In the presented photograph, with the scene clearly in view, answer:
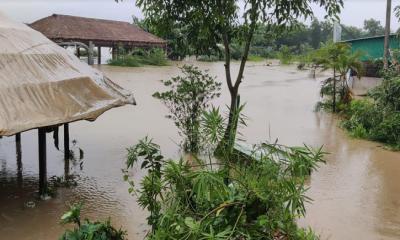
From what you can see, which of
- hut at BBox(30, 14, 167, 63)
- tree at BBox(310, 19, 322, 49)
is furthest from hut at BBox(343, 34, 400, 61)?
tree at BBox(310, 19, 322, 49)

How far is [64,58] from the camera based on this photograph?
7.33m

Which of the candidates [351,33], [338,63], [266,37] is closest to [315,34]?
[351,33]

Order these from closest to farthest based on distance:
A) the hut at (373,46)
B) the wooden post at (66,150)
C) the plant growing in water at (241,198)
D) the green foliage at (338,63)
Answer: the plant growing in water at (241,198) → the wooden post at (66,150) → the green foliage at (338,63) → the hut at (373,46)

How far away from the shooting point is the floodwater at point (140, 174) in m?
6.09

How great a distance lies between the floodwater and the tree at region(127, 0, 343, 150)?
90.2 inches

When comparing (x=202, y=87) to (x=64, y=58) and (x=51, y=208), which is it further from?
(x=51, y=208)

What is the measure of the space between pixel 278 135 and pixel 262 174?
866 centimetres

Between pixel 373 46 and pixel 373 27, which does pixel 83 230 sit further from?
pixel 373 27

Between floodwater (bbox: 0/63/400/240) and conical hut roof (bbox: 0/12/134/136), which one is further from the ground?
conical hut roof (bbox: 0/12/134/136)

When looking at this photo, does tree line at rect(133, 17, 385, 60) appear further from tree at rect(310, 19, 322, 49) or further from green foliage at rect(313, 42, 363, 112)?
green foliage at rect(313, 42, 363, 112)

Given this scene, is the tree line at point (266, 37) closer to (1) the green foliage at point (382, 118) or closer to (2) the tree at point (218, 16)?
(2) the tree at point (218, 16)

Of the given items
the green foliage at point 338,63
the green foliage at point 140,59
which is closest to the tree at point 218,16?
the green foliage at point 338,63

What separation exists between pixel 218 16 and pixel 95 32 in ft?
87.4

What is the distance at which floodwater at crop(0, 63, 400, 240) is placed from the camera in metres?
6.09
